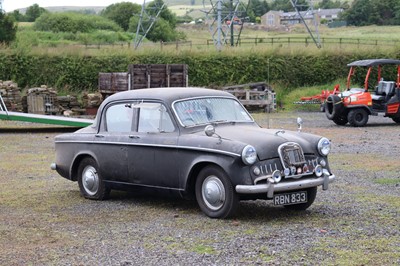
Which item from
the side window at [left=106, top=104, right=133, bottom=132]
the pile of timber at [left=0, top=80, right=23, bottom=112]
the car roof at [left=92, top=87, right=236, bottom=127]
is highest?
the car roof at [left=92, top=87, right=236, bottom=127]

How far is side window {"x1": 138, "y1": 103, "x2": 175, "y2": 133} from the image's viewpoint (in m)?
10.4

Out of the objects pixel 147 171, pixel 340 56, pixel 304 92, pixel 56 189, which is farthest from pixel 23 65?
pixel 147 171

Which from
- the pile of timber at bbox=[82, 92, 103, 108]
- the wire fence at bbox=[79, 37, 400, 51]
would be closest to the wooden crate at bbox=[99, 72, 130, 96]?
the pile of timber at bbox=[82, 92, 103, 108]

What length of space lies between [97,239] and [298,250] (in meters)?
2.23

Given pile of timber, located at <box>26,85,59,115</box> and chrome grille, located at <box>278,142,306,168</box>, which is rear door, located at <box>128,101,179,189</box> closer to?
chrome grille, located at <box>278,142,306,168</box>

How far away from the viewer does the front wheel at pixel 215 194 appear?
9352 mm

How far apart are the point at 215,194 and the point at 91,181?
2450 millimetres

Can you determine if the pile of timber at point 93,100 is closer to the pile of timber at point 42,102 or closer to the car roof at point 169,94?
the pile of timber at point 42,102

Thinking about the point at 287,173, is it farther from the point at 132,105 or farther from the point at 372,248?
the point at 132,105

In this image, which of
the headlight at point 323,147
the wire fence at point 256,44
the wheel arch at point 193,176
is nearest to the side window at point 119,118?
the wheel arch at point 193,176

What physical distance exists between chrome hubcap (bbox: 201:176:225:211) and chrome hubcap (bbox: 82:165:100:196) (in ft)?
7.12

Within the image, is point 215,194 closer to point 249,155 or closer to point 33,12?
point 249,155

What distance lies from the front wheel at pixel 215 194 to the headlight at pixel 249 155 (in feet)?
1.11

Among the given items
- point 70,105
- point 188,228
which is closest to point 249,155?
point 188,228
